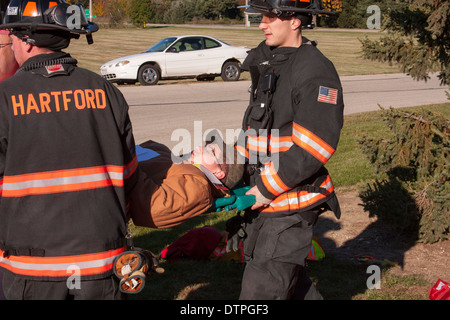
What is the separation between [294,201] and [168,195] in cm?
76

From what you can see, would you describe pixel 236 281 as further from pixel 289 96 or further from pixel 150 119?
pixel 150 119

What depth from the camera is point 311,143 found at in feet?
10.3

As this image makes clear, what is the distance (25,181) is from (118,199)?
0.44 metres

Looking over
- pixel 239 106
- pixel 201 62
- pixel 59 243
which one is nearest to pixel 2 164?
pixel 59 243

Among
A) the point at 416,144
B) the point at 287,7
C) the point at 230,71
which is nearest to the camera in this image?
the point at 287,7

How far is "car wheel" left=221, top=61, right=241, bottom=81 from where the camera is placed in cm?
2045

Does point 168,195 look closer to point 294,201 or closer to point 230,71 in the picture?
point 294,201

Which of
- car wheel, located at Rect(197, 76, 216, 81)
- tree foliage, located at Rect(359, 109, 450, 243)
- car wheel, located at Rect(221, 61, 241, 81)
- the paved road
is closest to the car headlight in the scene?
the paved road

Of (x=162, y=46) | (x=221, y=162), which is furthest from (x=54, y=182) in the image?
(x=162, y=46)

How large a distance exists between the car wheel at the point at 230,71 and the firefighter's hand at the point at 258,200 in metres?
17.4

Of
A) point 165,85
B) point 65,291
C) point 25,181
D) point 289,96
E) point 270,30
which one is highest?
point 270,30

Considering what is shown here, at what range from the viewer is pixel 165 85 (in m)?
18.8

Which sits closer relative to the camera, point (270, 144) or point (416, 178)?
point (270, 144)

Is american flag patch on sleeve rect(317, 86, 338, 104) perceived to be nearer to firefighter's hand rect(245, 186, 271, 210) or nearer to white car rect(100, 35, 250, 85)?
firefighter's hand rect(245, 186, 271, 210)
